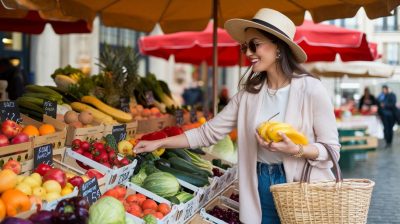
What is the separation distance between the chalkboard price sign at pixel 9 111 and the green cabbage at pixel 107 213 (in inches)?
56.3

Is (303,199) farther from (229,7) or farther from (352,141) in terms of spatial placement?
(352,141)

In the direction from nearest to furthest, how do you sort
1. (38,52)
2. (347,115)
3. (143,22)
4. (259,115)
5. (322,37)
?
(259,115) < (143,22) < (322,37) < (38,52) < (347,115)

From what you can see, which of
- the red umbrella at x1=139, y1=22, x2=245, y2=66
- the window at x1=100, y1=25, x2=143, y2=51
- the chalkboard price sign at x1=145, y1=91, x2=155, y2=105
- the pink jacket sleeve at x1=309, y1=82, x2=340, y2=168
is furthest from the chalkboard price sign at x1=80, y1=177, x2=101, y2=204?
the window at x1=100, y1=25, x2=143, y2=51

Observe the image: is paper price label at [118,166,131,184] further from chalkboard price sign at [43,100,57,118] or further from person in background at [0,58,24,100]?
person in background at [0,58,24,100]

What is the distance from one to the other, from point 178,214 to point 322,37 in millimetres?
6129

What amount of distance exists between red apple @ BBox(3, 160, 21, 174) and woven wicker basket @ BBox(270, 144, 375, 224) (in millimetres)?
1443

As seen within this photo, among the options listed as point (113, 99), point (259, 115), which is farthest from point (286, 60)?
point (113, 99)

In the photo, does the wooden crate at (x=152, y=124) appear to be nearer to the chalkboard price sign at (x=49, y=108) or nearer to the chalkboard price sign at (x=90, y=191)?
the chalkboard price sign at (x=49, y=108)

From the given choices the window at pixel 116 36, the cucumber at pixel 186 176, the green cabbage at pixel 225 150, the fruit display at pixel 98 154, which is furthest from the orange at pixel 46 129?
the window at pixel 116 36

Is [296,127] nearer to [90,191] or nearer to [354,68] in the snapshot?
[90,191]

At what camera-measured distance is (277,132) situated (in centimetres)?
281

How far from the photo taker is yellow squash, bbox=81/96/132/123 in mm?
5281

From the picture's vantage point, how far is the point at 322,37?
9.05 m

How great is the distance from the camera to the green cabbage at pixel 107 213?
2.64m
